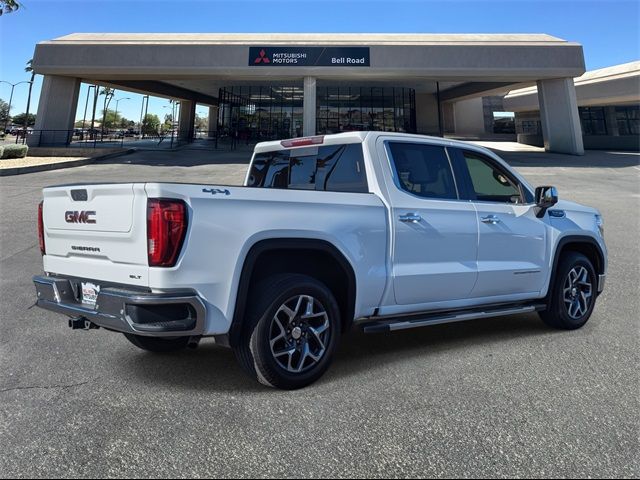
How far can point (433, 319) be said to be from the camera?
388 cm

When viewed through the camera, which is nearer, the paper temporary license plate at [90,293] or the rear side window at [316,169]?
the paper temporary license plate at [90,293]

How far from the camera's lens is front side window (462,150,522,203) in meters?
4.40

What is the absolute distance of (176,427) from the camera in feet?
9.30

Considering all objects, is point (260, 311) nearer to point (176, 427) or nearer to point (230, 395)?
point (230, 395)

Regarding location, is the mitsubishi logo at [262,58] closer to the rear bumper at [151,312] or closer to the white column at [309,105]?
the white column at [309,105]

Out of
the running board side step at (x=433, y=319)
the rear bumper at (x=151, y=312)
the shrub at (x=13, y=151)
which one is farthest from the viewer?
the shrub at (x=13, y=151)

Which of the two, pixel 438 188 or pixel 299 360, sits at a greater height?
pixel 438 188

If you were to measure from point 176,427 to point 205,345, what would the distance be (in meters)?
1.55

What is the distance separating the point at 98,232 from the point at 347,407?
209 cm

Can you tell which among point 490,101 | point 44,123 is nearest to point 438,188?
point 44,123

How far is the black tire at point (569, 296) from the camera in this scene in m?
4.77

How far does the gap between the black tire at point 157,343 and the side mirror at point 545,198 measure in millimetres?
3656

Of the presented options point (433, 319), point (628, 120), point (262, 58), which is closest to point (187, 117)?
point (262, 58)

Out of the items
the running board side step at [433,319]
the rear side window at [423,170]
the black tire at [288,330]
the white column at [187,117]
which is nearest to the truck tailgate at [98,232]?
the black tire at [288,330]
